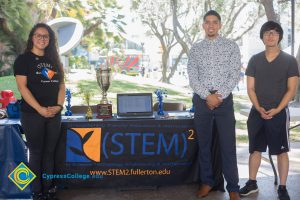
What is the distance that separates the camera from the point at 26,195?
330cm

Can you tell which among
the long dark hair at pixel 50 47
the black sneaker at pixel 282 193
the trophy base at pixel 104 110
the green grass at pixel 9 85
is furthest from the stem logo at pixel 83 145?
the green grass at pixel 9 85

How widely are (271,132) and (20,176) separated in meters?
2.10

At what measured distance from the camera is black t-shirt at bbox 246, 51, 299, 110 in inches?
124

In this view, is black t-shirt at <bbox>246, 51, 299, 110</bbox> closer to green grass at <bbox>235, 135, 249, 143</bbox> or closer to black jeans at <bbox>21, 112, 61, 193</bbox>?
black jeans at <bbox>21, 112, 61, 193</bbox>

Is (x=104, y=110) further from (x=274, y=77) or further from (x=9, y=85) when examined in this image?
(x=9, y=85)

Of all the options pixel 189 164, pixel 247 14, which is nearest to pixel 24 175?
pixel 189 164

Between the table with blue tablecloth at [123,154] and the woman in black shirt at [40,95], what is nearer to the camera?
the woman in black shirt at [40,95]

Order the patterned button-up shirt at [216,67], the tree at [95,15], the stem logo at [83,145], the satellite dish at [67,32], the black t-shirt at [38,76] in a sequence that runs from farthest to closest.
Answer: the tree at [95,15] < the satellite dish at [67,32] < the stem logo at [83,145] < the patterned button-up shirt at [216,67] < the black t-shirt at [38,76]

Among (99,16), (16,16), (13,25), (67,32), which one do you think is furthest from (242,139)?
(99,16)

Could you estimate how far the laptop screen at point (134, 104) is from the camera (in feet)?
11.1

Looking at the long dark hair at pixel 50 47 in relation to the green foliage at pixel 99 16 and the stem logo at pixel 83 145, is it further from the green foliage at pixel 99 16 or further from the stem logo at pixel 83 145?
the green foliage at pixel 99 16

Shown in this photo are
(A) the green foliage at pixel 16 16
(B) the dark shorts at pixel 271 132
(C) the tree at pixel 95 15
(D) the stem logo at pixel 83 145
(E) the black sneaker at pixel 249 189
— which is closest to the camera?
(B) the dark shorts at pixel 271 132

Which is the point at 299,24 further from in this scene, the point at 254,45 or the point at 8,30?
the point at 254,45

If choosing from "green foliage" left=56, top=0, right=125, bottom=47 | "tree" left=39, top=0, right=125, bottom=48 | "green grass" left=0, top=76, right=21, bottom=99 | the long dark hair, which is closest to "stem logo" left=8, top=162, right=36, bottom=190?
the long dark hair
